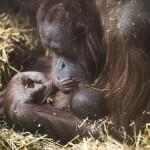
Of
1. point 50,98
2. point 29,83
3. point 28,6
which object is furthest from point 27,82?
point 28,6

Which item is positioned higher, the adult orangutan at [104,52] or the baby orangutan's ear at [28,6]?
the baby orangutan's ear at [28,6]

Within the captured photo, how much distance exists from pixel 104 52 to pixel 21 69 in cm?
58

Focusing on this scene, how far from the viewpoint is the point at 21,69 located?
3895 millimetres

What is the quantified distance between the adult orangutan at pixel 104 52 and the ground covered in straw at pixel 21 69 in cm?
7

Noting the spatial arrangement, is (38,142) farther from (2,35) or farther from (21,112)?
(2,35)

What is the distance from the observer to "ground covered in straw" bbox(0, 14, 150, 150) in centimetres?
319

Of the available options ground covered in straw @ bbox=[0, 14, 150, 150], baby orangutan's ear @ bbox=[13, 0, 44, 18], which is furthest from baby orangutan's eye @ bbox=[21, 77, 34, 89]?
baby orangutan's ear @ bbox=[13, 0, 44, 18]

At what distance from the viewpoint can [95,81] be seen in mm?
3484

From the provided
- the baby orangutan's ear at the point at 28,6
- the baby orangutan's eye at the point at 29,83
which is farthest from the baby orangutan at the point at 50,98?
the baby orangutan's ear at the point at 28,6

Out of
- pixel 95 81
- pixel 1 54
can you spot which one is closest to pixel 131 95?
pixel 95 81

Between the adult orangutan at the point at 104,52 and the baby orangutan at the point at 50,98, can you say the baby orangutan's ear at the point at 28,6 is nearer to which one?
the adult orangutan at the point at 104,52

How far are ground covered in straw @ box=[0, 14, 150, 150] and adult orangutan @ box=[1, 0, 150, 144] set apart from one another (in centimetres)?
7

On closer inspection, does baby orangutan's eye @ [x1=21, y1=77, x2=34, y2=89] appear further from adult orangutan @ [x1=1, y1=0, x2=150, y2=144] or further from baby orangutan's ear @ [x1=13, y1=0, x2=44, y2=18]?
baby orangutan's ear @ [x1=13, y1=0, x2=44, y2=18]

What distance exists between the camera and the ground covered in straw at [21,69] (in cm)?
319
